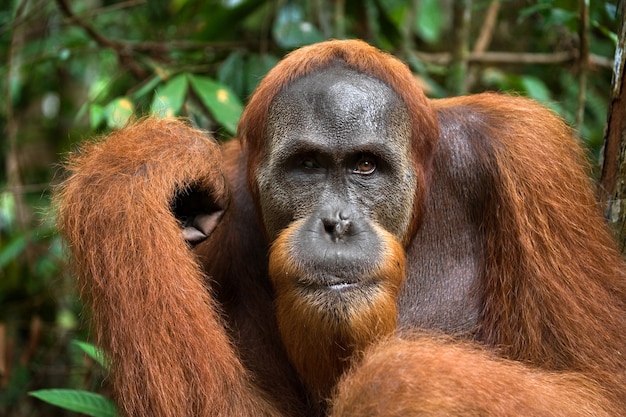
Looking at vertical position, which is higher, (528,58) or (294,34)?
(294,34)

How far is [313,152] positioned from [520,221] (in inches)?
28.6

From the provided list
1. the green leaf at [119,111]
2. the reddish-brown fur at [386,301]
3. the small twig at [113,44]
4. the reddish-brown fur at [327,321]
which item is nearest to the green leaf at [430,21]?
the small twig at [113,44]

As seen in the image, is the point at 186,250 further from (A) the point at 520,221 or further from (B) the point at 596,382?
(B) the point at 596,382

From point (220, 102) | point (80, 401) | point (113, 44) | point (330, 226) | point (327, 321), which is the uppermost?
point (113, 44)

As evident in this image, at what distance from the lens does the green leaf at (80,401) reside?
2885mm

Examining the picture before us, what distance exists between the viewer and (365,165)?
8.53ft

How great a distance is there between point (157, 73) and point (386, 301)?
220 centimetres

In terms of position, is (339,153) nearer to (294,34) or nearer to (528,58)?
(294,34)

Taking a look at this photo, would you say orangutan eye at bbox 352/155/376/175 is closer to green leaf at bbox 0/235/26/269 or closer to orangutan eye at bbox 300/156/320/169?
orangutan eye at bbox 300/156/320/169

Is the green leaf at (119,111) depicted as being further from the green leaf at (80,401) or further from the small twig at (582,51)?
the small twig at (582,51)

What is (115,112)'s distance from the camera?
12.2 feet

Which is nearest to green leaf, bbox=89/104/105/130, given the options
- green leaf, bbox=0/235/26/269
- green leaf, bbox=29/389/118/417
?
green leaf, bbox=0/235/26/269

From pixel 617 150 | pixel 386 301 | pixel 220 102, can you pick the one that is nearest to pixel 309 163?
pixel 386 301

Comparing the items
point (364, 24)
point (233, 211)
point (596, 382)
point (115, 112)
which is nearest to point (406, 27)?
point (364, 24)
